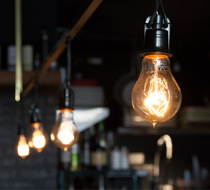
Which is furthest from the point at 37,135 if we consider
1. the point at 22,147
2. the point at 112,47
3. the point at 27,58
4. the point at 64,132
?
the point at 112,47

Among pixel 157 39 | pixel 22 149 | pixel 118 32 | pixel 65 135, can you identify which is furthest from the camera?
pixel 118 32

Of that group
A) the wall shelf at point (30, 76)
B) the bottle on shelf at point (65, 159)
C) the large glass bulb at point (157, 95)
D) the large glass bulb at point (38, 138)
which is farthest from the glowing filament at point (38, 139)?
the bottle on shelf at point (65, 159)

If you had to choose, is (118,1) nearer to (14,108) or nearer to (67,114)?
(14,108)

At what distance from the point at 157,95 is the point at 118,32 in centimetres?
325

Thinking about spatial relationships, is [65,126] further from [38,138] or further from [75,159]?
[75,159]

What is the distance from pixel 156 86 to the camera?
103 cm

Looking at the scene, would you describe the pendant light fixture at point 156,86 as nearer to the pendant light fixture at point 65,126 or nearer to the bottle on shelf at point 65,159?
the pendant light fixture at point 65,126

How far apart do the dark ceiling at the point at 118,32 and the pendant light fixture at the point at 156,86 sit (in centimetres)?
190

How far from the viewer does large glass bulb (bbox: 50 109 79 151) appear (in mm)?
1610

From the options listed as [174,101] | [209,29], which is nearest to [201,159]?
[209,29]

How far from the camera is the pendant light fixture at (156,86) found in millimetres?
1026

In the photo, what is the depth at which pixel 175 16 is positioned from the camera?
11.9 feet

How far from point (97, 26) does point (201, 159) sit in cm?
235

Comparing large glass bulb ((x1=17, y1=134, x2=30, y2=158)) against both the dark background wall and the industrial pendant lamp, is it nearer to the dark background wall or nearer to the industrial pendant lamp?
the industrial pendant lamp
